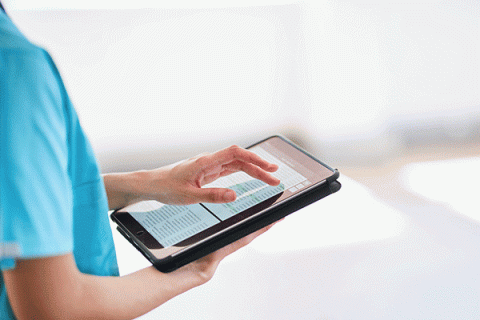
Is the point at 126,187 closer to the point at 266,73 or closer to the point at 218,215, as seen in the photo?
the point at 218,215

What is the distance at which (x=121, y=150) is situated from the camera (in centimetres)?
152

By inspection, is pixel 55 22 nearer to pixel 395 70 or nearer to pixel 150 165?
pixel 150 165

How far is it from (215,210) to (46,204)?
313mm

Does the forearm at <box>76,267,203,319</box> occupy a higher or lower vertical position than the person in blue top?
lower

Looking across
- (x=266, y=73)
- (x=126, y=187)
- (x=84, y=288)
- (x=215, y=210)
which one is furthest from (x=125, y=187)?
(x=266, y=73)

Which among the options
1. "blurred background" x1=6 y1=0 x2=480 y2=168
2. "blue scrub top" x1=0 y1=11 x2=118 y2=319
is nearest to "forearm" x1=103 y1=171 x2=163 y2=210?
"blue scrub top" x1=0 y1=11 x2=118 y2=319

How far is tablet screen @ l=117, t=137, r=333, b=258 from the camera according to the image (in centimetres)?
59

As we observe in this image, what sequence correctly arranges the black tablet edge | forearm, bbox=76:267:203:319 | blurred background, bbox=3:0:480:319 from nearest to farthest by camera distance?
1. forearm, bbox=76:267:203:319
2. the black tablet edge
3. blurred background, bbox=3:0:480:319

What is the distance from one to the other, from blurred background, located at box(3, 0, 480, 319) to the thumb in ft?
1.90

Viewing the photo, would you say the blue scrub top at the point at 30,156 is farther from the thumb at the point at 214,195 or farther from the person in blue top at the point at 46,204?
the thumb at the point at 214,195

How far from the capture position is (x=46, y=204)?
0.33 metres

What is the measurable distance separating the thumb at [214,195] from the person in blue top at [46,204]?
137mm

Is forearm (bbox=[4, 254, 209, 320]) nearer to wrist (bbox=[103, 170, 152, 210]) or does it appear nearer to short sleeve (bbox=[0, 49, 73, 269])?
short sleeve (bbox=[0, 49, 73, 269])

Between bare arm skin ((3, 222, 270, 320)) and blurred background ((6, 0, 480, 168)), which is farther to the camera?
blurred background ((6, 0, 480, 168))
